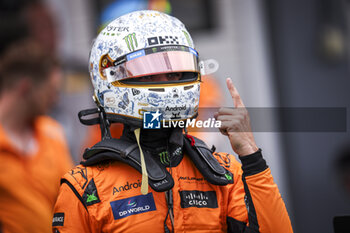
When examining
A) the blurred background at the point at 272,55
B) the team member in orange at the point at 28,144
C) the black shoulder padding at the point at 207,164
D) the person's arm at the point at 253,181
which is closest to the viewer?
the person's arm at the point at 253,181

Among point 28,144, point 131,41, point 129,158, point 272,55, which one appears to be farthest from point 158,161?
point 272,55

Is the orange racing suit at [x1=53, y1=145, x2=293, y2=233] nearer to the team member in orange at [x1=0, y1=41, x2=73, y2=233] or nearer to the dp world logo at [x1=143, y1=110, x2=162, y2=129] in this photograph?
the dp world logo at [x1=143, y1=110, x2=162, y2=129]

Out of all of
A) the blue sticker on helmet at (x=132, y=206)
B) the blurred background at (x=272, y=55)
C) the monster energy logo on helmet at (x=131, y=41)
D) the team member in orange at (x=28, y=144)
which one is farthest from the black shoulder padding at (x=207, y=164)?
the blurred background at (x=272, y=55)

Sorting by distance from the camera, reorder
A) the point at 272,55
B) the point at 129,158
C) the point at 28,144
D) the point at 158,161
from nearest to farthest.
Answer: the point at 129,158 → the point at 158,161 → the point at 28,144 → the point at 272,55

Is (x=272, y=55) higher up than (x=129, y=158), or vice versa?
(x=272, y=55)

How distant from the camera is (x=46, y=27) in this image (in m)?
7.07

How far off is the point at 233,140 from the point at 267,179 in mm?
213

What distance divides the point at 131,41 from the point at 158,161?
558 mm

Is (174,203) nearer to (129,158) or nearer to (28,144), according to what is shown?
(129,158)

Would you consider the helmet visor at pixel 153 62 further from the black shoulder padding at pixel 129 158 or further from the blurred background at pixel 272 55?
the blurred background at pixel 272 55

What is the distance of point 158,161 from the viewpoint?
Result: 2.48 meters

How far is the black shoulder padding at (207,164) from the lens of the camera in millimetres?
2363

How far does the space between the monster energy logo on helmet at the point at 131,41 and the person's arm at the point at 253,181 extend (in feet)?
1.57

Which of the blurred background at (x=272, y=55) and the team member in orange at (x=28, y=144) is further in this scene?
the blurred background at (x=272, y=55)
